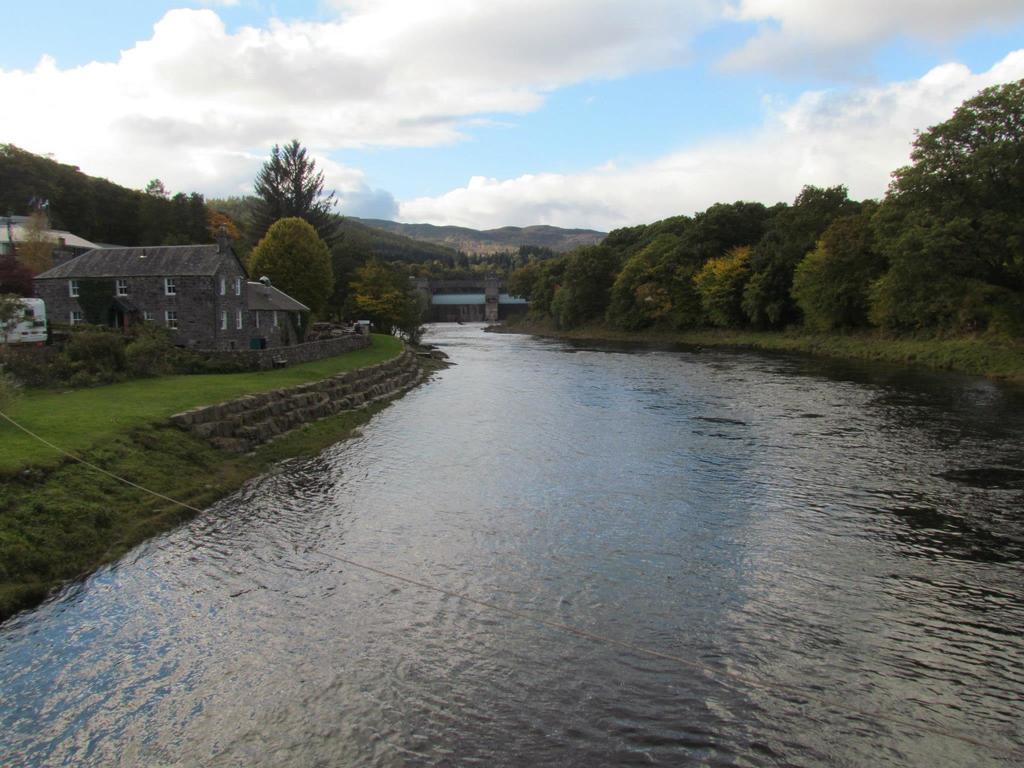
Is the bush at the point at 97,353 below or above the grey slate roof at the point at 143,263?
below

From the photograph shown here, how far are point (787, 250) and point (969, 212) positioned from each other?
3080 cm

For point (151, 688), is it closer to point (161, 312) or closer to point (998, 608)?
point (998, 608)

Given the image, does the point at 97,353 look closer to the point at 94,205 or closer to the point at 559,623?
the point at 559,623

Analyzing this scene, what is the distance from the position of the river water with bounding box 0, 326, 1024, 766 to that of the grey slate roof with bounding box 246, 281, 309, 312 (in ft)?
98.7

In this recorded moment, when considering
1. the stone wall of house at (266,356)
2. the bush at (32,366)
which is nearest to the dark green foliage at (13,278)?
the stone wall of house at (266,356)

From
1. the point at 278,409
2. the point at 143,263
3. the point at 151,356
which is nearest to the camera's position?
the point at 278,409

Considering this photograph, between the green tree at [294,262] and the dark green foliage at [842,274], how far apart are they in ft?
145

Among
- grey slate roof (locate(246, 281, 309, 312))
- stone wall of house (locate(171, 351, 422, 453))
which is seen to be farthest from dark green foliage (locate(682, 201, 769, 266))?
stone wall of house (locate(171, 351, 422, 453))

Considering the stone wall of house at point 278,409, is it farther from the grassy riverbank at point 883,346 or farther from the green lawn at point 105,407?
the grassy riverbank at point 883,346

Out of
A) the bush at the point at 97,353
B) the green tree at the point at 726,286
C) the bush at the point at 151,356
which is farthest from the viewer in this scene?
the green tree at the point at 726,286

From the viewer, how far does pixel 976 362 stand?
136ft

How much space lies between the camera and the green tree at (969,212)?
127 ft

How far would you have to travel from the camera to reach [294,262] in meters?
59.6

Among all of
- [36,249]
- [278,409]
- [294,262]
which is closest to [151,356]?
[278,409]
